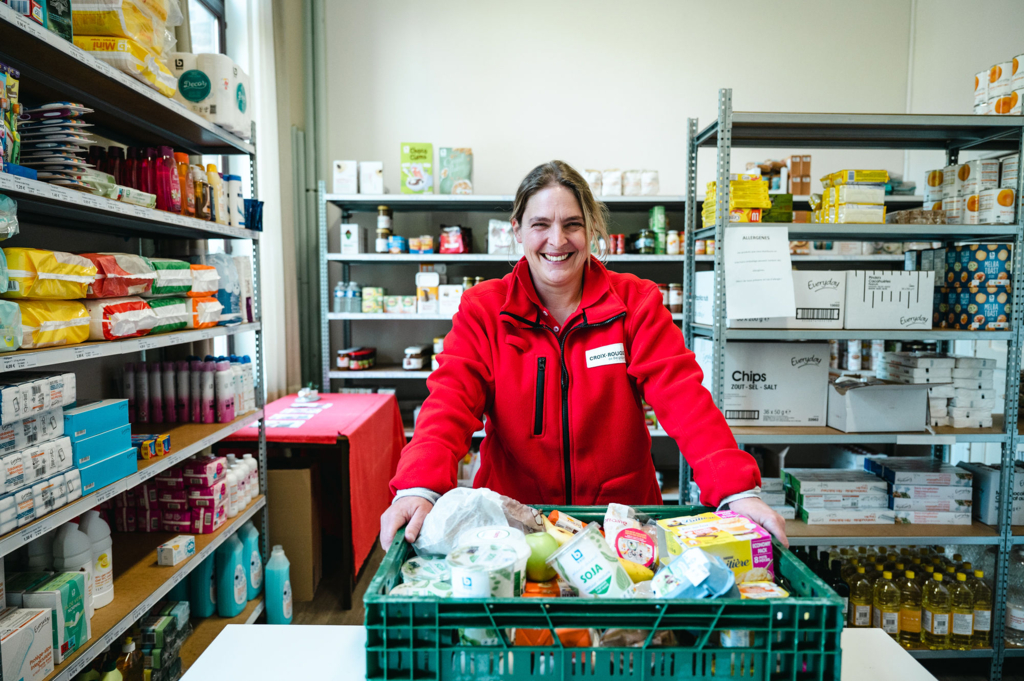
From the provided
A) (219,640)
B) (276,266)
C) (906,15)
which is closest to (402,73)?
(276,266)

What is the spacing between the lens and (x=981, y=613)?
2.61 m

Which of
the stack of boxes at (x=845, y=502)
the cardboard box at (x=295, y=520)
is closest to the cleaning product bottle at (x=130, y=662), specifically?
the cardboard box at (x=295, y=520)

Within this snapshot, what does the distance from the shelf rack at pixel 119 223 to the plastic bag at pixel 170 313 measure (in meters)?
0.04

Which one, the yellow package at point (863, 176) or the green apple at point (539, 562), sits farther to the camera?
the yellow package at point (863, 176)

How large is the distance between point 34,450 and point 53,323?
0.34 m

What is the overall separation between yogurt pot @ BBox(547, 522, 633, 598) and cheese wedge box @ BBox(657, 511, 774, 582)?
0.13 meters

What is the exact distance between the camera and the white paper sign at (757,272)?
244cm

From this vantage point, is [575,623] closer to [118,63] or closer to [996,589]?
[118,63]

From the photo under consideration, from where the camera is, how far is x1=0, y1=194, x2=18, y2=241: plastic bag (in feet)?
4.61

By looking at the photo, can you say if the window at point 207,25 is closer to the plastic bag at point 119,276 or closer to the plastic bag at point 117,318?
the plastic bag at point 119,276

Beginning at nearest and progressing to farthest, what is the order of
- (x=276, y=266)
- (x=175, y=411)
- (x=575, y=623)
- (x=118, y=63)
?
(x=575, y=623)
(x=118, y=63)
(x=175, y=411)
(x=276, y=266)

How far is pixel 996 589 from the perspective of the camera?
8.51 feet

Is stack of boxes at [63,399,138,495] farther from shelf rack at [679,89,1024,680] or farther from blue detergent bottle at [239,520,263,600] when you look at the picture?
shelf rack at [679,89,1024,680]

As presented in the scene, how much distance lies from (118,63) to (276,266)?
233 cm
